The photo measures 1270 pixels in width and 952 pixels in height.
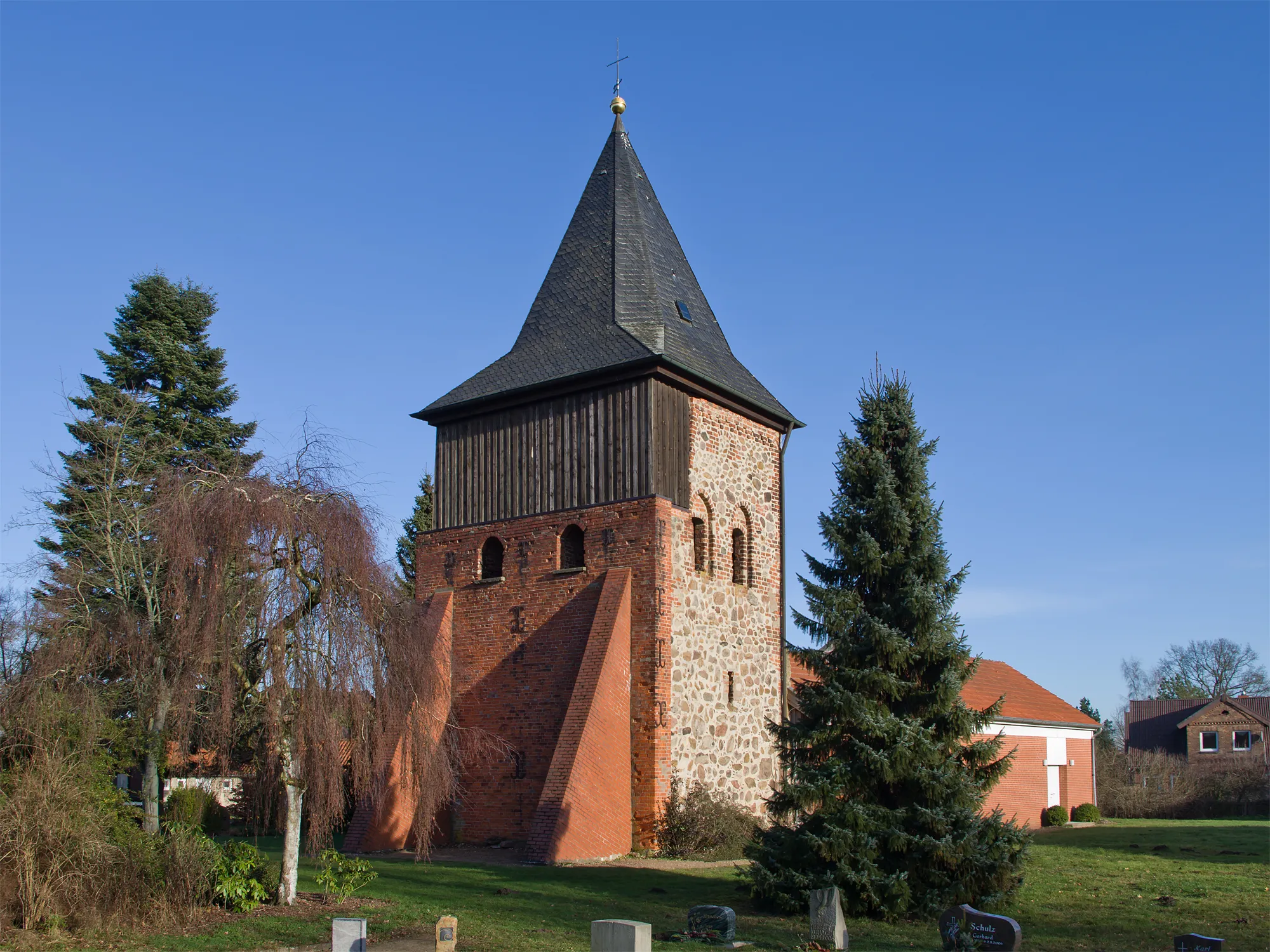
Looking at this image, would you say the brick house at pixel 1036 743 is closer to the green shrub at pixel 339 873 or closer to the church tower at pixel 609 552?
the church tower at pixel 609 552

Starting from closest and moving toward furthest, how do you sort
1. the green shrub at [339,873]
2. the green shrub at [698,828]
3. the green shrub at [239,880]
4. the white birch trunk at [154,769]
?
1. the green shrub at [239,880]
2. the white birch trunk at [154,769]
3. the green shrub at [339,873]
4. the green shrub at [698,828]

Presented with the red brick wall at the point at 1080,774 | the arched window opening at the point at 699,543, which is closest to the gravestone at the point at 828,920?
the arched window opening at the point at 699,543

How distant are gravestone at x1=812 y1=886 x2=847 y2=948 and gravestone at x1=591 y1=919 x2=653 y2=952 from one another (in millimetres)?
2789

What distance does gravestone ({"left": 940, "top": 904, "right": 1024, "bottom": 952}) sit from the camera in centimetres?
1047

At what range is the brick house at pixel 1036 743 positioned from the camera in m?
30.0

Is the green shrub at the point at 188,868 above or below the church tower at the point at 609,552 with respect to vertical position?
below

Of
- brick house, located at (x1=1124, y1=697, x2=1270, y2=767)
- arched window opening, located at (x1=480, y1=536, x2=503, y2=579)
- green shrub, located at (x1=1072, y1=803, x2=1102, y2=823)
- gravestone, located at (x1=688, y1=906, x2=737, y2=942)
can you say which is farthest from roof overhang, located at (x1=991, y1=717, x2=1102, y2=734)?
gravestone, located at (x1=688, y1=906, x2=737, y2=942)

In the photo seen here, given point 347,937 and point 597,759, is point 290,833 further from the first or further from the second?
point 597,759

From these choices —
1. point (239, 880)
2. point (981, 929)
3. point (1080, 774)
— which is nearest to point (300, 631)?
point (239, 880)

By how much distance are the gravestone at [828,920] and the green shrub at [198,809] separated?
28.1ft

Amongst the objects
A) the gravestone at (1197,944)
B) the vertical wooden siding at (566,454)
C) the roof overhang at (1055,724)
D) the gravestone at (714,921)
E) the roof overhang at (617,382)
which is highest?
the roof overhang at (617,382)

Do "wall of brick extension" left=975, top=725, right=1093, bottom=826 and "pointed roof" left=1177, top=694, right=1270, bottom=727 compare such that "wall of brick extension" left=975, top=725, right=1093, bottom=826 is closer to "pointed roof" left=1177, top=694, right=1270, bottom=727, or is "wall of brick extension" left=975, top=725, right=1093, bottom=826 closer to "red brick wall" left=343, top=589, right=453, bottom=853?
"red brick wall" left=343, top=589, right=453, bottom=853

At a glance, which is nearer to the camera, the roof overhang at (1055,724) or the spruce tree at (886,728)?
the spruce tree at (886,728)

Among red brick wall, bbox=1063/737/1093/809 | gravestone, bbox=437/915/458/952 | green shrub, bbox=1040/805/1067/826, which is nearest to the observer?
gravestone, bbox=437/915/458/952
